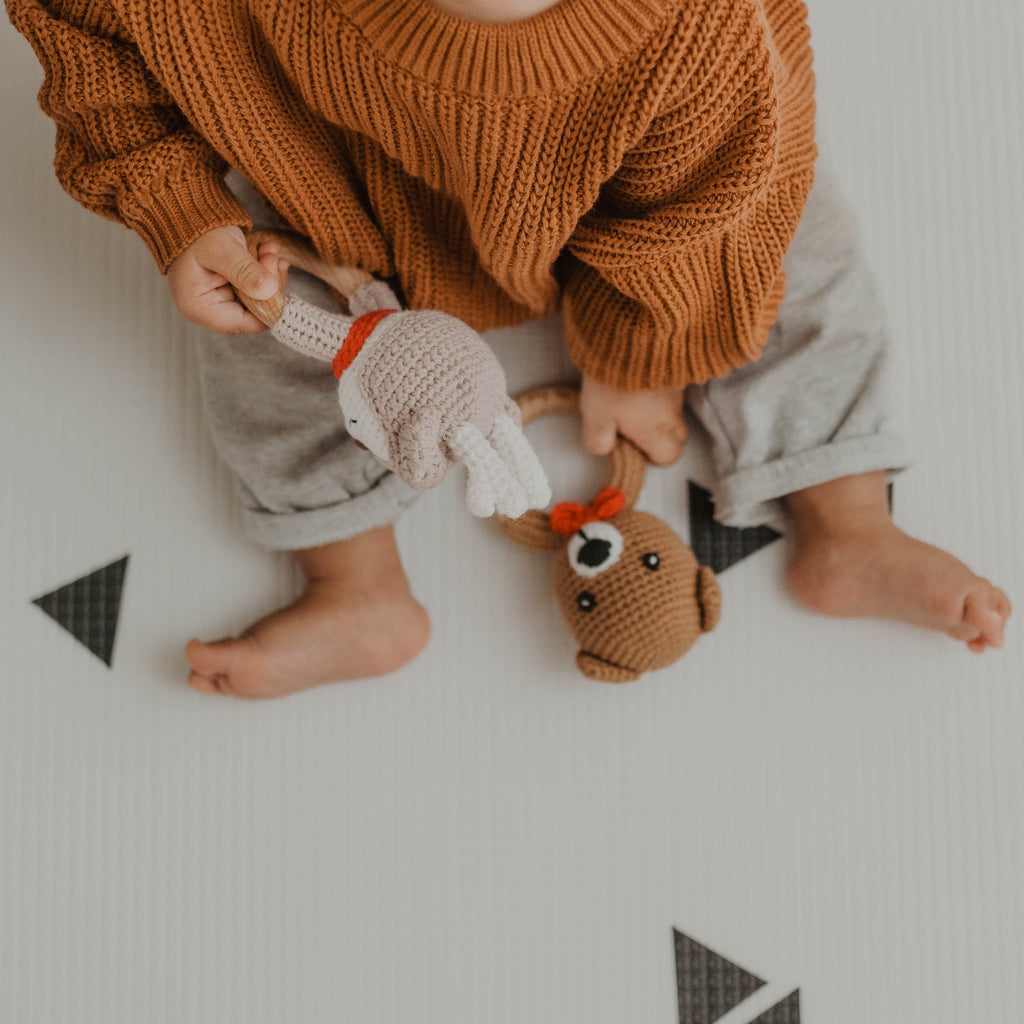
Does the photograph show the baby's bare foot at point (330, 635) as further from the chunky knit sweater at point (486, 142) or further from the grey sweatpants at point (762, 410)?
the chunky knit sweater at point (486, 142)

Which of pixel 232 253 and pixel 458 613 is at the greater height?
pixel 232 253

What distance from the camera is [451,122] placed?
469mm

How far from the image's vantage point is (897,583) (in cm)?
69

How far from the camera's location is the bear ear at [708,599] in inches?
27.2

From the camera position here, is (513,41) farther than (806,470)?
No

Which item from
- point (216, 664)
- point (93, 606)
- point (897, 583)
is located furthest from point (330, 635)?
point (897, 583)

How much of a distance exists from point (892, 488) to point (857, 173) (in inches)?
9.8

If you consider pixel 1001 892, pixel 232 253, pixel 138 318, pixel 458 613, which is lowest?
pixel 1001 892

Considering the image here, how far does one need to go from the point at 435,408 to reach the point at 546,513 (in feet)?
0.93

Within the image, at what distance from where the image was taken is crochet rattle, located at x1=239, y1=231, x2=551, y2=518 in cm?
47

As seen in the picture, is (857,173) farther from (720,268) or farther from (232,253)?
(232,253)

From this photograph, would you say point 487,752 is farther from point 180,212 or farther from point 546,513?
point 180,212

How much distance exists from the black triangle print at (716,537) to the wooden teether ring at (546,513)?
50 millimetres

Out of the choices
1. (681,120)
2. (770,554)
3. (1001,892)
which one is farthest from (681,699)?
(681,120)
